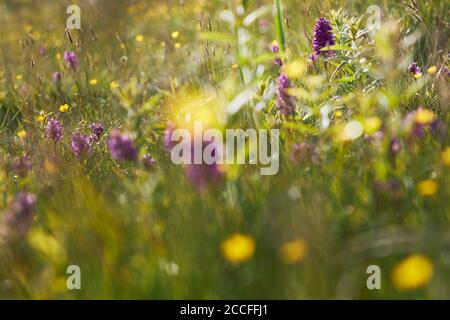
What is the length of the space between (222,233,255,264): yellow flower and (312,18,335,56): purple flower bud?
128 centimetres

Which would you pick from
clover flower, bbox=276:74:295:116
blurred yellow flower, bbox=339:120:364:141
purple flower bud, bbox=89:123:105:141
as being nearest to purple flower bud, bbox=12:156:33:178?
purple flower bud, bbox=89:123:105:141

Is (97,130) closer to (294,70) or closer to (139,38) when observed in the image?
(294,70)

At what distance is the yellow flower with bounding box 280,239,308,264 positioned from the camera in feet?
4.89

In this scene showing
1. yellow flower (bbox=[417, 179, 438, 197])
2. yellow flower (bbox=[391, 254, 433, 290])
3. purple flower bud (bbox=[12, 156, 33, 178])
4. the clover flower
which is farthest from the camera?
purple flower bud (bbox=[12, 156, 33, 178])

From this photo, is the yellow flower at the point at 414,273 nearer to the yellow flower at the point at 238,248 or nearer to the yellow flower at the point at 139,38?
the yellow flower at the point at 238,248

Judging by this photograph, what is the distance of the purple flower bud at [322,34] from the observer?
2.62 metres

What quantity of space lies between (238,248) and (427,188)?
1.90 ft

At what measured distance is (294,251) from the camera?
1498mm

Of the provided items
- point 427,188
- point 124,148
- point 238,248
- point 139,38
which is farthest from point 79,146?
Result: point 139,38

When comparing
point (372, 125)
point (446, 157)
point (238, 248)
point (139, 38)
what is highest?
point (139, 38)

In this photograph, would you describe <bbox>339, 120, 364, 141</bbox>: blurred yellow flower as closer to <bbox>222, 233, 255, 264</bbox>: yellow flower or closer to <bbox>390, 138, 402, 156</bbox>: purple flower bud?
<bbox>390, 138, 402, 156</bbox>: purple flower bud

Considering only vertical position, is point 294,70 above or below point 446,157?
above

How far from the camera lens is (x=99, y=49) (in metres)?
4.40

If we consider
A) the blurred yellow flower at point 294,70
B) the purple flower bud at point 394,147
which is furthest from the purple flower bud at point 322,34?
the purple flower bud at point 394,147
